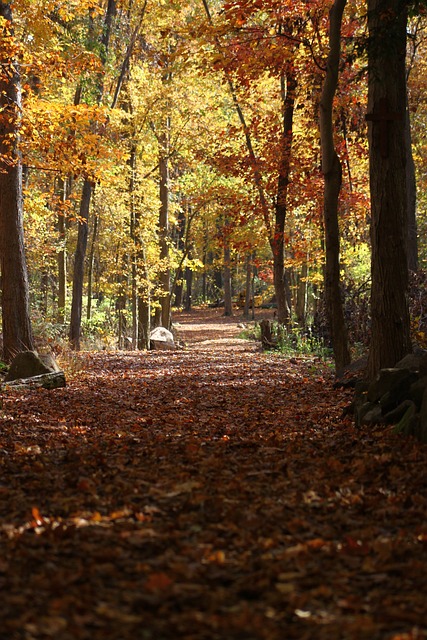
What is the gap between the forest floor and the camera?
254cm

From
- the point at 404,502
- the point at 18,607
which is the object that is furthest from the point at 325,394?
the point at 18,607

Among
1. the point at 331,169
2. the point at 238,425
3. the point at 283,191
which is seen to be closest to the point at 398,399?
the point at 238,425

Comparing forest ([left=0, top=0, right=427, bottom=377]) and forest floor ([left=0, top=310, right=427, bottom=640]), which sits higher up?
forest ([left=0, top=0, right=427, bottom=377])

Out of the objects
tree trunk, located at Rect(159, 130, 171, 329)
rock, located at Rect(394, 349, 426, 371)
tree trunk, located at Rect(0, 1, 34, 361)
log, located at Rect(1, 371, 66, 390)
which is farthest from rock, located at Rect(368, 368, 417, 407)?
tree trunk, located at Rect(159, 130, 171, 329)

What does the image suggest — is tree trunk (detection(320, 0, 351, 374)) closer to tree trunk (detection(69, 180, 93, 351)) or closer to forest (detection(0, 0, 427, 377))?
forest (detection(0, 0, 427, 377))

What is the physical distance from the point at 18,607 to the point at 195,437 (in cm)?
388

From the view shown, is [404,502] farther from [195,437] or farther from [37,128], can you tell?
[37,128]

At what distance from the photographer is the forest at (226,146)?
7309mm

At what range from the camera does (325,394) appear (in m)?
9.05

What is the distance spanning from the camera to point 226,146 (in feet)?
60.9

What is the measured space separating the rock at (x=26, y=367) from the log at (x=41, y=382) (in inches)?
5.9

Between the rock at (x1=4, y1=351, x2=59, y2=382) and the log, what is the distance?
0.49 feet

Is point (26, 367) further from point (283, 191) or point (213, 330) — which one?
point (213, 330)

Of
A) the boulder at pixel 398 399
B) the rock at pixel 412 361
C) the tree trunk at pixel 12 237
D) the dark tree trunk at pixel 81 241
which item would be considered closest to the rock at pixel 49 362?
the tree trunk at pixel 12 237
